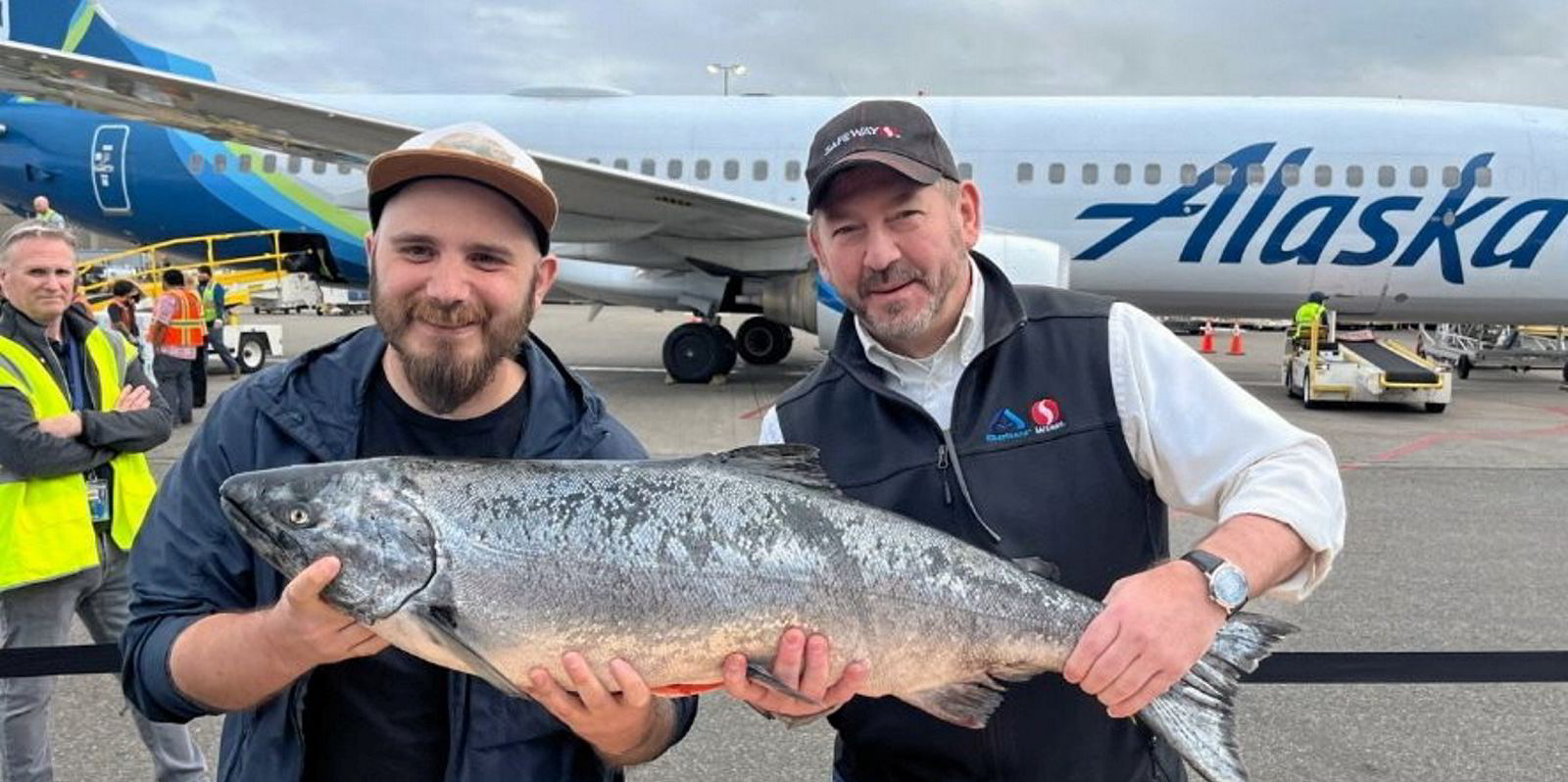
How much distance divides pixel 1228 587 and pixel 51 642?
147 inches

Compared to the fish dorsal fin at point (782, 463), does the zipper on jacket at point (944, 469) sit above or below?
below

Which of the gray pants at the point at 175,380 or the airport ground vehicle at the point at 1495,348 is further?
the airport ground vehicle at the point at 1495,348

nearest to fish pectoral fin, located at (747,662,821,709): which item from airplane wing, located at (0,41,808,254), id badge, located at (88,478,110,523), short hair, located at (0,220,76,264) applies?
id badge, located at (88,478,110,523)

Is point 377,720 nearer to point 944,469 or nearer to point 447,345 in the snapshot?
point 447,345

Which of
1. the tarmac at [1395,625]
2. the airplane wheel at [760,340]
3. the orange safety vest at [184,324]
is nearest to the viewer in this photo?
the tarmac at [1395,625]

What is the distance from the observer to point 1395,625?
513 centimetres

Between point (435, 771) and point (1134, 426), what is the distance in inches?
53.9

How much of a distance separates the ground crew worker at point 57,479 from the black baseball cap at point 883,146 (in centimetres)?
290

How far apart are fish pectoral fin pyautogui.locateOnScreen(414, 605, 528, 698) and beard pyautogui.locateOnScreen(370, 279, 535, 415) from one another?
0.44 meters

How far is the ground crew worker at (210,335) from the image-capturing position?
1254 cm

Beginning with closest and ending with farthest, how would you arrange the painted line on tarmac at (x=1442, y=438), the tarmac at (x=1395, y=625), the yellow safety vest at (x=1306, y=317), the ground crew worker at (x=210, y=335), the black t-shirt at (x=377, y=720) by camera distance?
1. the black t-shirt at (x=377, y=720)
2. the tarmac at (x=1395, y=625)
3. the painted line on tarmac at (x=1442, y=438)
4. the ground crew worker at (x=210, y=335)
5. the yellow safety vest at (x=1306, y=317)

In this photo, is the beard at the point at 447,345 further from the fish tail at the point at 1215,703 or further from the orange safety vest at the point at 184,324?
the orange safety vest at the point at 184,324

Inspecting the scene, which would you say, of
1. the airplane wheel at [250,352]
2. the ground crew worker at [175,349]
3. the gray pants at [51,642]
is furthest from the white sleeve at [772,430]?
the airplane wheel at [250,352]

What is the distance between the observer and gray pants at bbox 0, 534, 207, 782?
3320 mm
